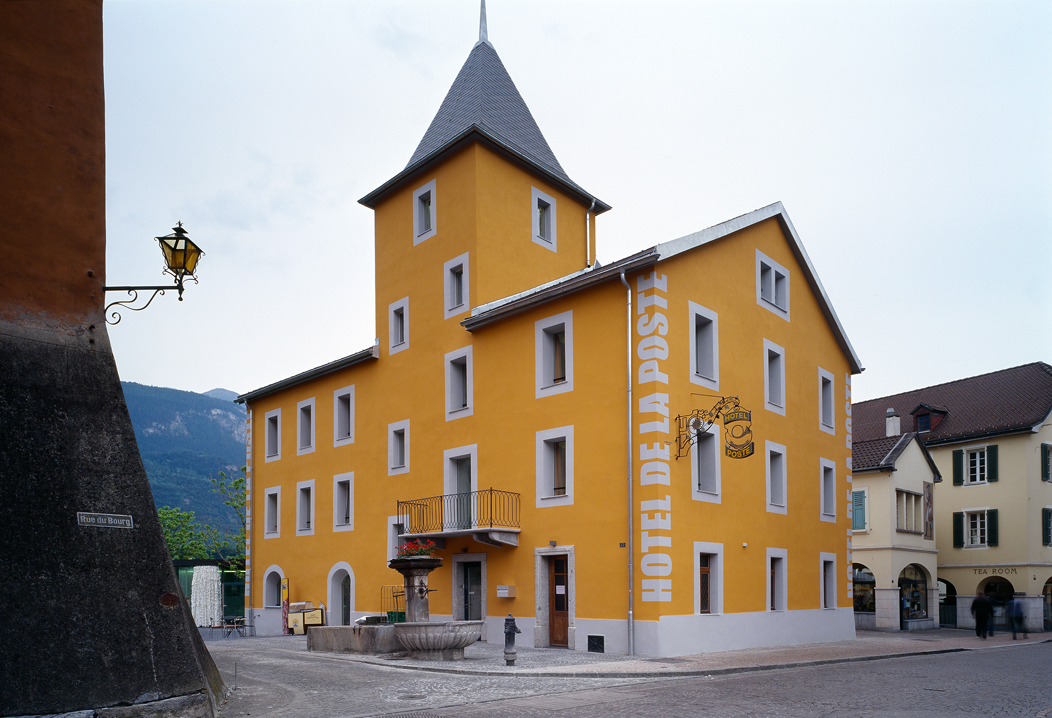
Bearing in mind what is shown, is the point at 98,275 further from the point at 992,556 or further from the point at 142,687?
the point at 992,556

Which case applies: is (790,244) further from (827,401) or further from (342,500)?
(342,500)

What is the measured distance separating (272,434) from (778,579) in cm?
2064

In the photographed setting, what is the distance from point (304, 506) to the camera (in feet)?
110

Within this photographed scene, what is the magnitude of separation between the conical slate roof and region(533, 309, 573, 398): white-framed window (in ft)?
21.6

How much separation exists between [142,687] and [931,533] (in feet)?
119

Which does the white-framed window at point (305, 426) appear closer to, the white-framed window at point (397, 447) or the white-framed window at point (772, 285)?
the white-framed window at point (397, 447)

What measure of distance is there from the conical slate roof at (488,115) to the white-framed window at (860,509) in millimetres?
18107

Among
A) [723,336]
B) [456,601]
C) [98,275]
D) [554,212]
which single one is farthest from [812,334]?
[98,275]

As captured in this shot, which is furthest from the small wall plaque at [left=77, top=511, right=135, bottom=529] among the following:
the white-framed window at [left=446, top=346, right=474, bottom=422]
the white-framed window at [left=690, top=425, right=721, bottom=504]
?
the white-framed window at [left=446, top=346, right=474, bottom=422]

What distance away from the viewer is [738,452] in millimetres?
21047

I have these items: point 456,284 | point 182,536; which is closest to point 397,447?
point 456,284

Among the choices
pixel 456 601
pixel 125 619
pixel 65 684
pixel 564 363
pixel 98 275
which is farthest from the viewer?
pixel 456 601

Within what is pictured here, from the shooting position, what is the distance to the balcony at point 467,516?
2298 cm

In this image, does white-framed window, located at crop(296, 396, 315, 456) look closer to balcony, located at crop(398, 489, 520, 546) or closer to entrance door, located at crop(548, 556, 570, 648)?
balcony, located at crop(398, 489, 520, 546)
